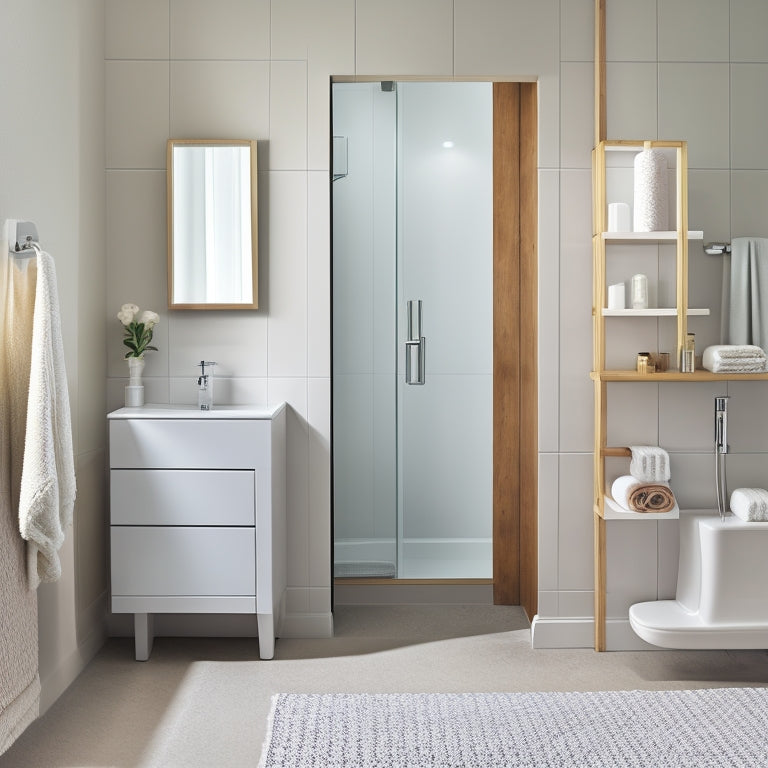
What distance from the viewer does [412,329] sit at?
126 inches

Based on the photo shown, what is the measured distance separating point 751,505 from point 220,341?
1.78 meters

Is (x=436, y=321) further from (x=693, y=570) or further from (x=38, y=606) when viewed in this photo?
(x=38, y=606)

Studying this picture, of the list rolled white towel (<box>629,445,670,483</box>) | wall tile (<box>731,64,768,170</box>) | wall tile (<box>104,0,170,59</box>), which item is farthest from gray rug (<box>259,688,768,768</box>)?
wall tile (<box>104,0,170,59</box>)

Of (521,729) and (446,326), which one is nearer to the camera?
(521,729)

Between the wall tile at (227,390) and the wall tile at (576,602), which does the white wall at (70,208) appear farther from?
the wall tile at (576,602)

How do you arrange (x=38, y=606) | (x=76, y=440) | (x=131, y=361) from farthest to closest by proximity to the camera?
(x=131, y=361) → (x=76, y=440) → (x=38, y=606)

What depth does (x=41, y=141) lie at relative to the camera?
7.26ft

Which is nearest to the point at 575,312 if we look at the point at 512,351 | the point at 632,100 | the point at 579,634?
the point at 512,351

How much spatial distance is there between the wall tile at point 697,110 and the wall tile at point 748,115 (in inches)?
1.1

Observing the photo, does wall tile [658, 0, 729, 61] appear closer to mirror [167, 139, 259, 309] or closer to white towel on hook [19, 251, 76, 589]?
mirror [167, 139, 259, 309]

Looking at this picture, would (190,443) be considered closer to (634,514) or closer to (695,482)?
(634,514)

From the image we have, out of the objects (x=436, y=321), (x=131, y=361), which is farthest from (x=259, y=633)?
(x=436, y=321)

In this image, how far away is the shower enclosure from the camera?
10.3 ft

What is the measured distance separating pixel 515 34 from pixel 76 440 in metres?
1.91
